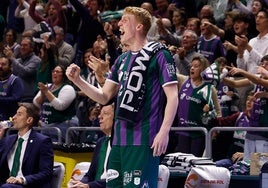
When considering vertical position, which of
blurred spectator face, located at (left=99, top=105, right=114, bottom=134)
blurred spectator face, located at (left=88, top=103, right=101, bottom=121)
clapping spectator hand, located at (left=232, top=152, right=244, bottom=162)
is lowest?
clapping spectator hand, located at (left=232, top=152, right=244, bottom=162)

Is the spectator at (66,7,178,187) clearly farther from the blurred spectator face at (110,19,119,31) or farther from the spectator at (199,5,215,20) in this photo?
the blurred spectator face at (110,19,119,31)

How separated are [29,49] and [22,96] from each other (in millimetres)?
1324

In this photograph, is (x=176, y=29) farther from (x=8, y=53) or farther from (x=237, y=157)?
(x=237, y=157)

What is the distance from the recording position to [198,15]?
566 inches

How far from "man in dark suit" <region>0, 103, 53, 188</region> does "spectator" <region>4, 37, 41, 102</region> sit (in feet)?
14.9

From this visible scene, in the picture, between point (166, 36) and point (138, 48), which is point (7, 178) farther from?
point (166, 36)

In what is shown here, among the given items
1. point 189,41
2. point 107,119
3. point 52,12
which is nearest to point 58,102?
point 189,41

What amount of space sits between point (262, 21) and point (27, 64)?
3.99 metres

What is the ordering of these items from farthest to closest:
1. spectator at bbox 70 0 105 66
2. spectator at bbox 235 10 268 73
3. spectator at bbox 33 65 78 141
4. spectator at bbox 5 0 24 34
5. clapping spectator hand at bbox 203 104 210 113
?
spectator at bbox 5 0 24 34
spectator at bbox 70 0 105 66
spectator at bbox 33 65 78 141
spectator at bbox 235 10 268 73
clapping spectator hand at bbox 203 104 210 113

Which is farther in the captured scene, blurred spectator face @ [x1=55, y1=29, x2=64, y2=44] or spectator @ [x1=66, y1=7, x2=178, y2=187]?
blurred spectator face @ [x1=55, y1=29, x2=64, y2=44]

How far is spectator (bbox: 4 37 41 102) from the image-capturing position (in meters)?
13.7

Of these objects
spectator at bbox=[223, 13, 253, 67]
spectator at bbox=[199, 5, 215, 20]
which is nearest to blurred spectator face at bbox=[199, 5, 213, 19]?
spectator at bbox=[199, 5, 215, 20]

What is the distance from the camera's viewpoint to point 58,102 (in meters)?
11.7

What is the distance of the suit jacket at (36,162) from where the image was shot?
28.0 feet
